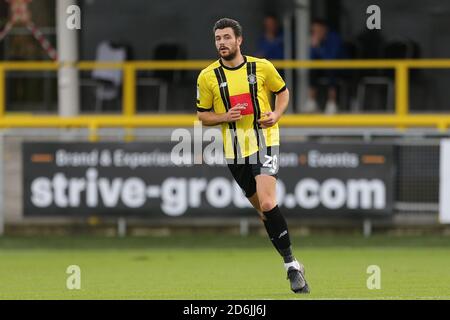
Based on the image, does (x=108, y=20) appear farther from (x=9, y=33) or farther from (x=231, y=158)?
(x=231, y=158)

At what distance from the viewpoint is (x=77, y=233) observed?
1941 centimetres

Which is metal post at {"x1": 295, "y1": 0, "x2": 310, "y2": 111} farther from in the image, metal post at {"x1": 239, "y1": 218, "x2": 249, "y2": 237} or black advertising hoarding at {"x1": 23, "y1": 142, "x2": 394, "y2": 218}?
→ black advertising hoarding at {"x1": 23, "y1": 142, "x2": 394, "y2": 218}

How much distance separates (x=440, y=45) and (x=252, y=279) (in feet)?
35.6

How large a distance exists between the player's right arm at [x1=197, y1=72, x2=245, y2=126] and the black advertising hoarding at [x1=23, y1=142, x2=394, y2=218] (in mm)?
6292

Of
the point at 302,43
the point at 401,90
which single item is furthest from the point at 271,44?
the point at 401,90

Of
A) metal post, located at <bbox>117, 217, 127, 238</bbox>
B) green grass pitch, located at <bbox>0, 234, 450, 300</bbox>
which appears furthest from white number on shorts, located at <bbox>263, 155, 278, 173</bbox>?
metal post, located at <bbox>117, 217, 127, 238</bbox>

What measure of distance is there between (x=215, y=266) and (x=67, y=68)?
6217 mm

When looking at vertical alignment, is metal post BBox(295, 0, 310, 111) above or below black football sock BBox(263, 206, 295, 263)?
Result: above

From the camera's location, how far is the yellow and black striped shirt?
12.2 meters

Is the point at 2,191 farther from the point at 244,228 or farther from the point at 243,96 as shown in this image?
the point at 243,96

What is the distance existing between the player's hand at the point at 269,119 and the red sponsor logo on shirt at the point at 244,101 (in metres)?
0.19

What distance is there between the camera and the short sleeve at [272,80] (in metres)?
12.2
